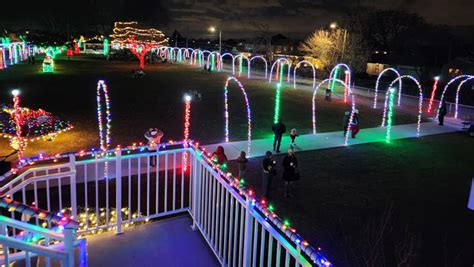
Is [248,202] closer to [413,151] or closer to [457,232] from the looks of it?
[457,232]

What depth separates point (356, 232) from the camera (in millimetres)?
8172

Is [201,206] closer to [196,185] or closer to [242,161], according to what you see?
[196,185]

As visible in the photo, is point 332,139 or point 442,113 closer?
point 332,139

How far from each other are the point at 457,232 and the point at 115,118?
15497 millimetres

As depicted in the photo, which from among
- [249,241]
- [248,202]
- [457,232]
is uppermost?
[248,202]

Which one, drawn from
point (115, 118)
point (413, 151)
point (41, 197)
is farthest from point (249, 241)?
point (115, 118)

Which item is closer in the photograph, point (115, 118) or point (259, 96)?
point (115, 118)

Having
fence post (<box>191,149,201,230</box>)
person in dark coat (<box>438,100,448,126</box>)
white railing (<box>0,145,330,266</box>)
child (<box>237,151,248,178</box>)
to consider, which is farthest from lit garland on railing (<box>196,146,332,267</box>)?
person in dark coat (<box>438,100,448,126</box>)

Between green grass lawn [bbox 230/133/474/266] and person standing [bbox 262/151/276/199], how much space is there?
13.7 inches

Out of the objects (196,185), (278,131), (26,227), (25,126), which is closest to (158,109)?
(25,126)

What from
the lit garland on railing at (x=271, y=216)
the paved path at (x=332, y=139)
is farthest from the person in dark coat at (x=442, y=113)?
the lit garland on railing at (x=271, y=216)

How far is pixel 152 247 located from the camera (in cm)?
562

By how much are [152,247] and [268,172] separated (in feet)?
14.9

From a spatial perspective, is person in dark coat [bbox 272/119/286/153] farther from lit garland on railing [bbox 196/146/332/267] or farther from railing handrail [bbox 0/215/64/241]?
railing handrail [bbox 0/215/64/241]
